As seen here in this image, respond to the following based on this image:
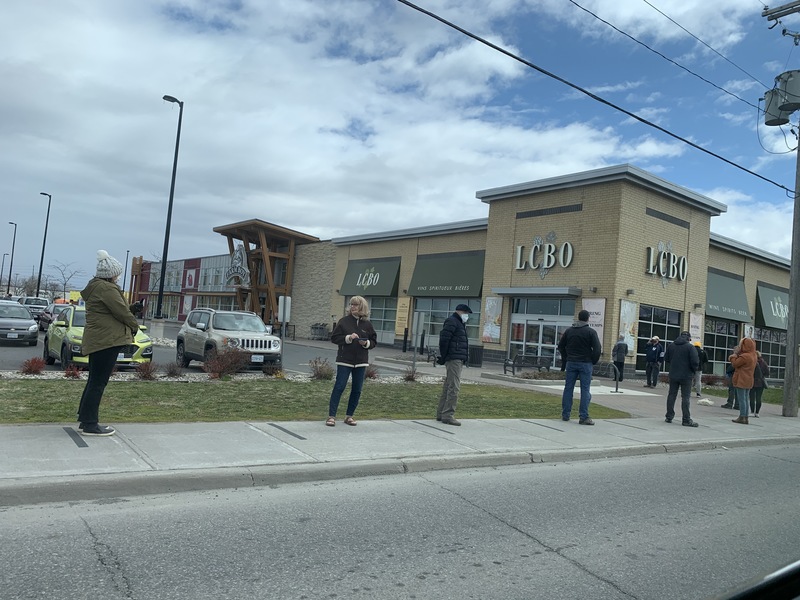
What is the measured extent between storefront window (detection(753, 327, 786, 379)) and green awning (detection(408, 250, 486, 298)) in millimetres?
16882

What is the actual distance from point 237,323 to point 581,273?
1544cm

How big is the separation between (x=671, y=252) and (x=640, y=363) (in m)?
5.13

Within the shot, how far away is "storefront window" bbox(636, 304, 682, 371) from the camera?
26.7 meters

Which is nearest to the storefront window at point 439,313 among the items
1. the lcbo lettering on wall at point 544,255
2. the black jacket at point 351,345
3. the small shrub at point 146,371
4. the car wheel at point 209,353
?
the lcbo lettering on wall at point 544,255

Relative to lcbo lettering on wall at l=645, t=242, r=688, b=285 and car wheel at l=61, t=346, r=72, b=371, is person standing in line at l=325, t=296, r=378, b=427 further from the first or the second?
lcbo lettering on wall at l=645, t=242, r=688, b=285

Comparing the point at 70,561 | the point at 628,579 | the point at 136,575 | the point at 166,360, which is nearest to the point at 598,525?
the point at 628,579

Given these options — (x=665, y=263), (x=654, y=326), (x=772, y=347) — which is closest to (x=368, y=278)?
(x=654, y=326)

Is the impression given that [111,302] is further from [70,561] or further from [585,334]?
[585,334]

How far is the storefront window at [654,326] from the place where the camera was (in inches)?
1051

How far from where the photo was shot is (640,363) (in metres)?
26.7

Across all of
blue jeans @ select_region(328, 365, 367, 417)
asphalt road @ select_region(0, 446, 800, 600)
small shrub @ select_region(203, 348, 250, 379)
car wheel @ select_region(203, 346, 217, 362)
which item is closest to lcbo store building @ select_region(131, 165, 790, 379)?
car wheel @ select_region(203, 346, 217, 362)

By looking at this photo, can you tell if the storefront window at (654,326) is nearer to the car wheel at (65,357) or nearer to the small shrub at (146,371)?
the small shrub at (146,371)

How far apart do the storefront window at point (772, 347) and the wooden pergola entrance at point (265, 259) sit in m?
28.7

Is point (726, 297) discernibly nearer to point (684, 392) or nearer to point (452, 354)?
point (684, 392)
